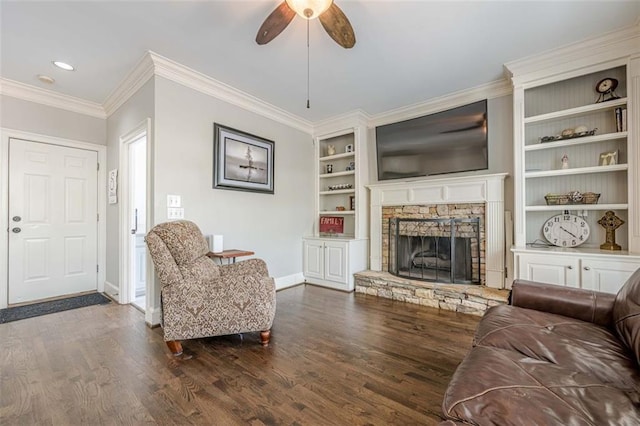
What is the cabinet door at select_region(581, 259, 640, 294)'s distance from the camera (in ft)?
7.23

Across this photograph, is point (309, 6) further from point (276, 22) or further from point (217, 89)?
point (217, 89)

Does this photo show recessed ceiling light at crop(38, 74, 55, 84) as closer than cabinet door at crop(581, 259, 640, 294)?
No

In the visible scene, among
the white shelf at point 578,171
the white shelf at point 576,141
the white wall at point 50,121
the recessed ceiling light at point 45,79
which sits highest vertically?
the recessed ceiling light at point 45,79

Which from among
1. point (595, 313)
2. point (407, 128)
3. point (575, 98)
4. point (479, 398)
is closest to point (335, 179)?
point (407, 128)

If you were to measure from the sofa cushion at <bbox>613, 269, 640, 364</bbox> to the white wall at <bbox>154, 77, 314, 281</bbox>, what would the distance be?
3205mm

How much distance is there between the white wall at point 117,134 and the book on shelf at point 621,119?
4.37 metres

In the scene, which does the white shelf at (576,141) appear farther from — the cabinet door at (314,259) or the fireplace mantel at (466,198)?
the cabinet door at (314,259)

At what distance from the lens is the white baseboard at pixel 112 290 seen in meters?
3.32

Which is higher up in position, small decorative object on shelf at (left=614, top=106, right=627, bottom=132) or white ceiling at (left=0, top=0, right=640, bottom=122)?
white ceiling at (left=0, top=0, right=640, bottom=122)

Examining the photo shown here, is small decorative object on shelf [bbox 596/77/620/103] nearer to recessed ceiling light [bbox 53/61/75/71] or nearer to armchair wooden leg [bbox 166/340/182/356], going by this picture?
armchair wooden leg [bbox 166/340/182/356]

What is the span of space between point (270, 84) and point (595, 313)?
3.36 meters

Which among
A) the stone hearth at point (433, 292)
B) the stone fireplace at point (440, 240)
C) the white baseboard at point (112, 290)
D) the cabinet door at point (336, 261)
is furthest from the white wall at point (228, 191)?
the white baseboard at point (112, 290)

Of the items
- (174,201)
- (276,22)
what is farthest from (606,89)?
(174,201)

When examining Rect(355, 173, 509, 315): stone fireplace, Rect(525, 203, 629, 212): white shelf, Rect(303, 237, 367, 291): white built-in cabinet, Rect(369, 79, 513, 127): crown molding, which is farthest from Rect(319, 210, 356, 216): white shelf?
Rect(525, 203, 629, 212): white shelf
